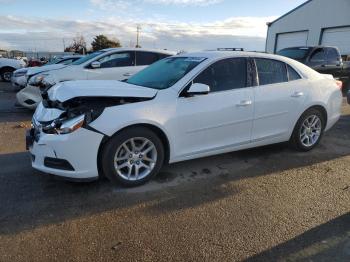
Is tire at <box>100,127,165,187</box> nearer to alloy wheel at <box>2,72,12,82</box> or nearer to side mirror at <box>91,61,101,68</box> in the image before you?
side mirror at <box>91,61,101,68</box>

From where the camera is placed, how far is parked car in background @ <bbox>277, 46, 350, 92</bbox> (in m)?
12.5

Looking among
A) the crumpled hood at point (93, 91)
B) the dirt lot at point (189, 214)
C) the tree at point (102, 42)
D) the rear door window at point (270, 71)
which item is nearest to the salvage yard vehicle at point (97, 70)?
the dirt lot at point (189, 214)

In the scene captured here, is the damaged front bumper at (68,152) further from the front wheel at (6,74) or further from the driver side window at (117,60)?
the front wheel at (6,74)

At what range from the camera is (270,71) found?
518cm

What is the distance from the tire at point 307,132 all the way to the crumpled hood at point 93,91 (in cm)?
253

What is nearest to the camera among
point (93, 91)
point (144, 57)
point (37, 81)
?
point (93, 91)

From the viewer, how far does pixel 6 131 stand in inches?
273

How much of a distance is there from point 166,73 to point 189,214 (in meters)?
2.09

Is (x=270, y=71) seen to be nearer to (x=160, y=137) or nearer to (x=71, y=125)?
(x=160, y=137)

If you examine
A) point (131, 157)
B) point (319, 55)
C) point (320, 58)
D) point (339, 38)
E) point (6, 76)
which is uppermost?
point (339, 38)

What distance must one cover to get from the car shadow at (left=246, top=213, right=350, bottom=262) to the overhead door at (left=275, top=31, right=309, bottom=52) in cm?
2405

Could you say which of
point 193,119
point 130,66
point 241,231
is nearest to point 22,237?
point 241,231

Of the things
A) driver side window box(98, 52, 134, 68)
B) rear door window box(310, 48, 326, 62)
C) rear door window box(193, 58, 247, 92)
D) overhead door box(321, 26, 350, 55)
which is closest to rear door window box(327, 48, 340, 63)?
rear door window box(310, 48, 326, 62)

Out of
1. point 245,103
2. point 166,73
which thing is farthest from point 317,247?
point 166,73
